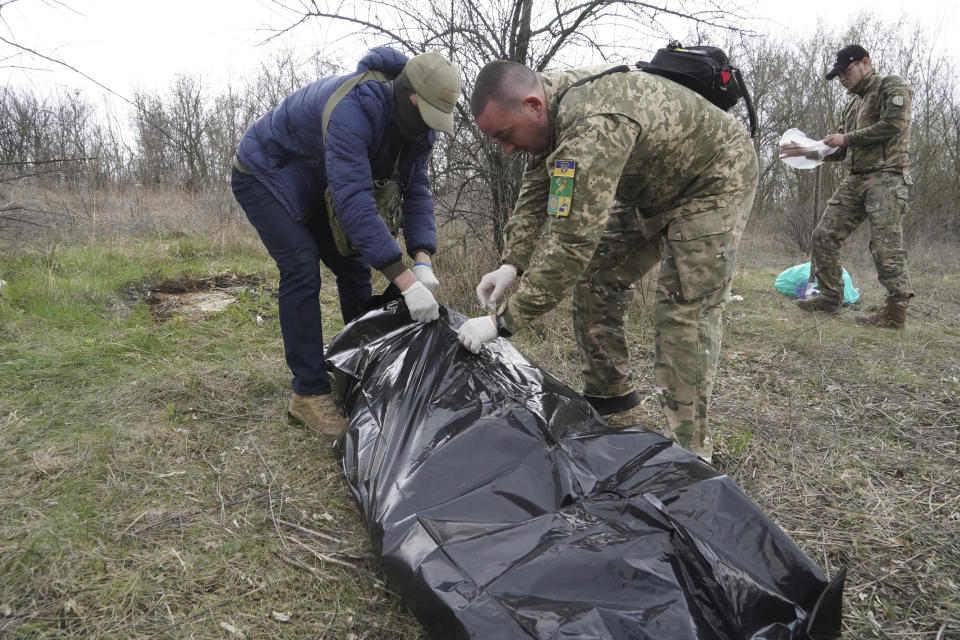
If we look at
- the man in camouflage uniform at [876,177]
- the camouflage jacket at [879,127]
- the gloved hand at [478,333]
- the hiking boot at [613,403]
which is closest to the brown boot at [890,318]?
the man in camouflage uniform at [876,177]

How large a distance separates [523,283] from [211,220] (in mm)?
7820

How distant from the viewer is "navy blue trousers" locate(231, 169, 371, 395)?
2.13m

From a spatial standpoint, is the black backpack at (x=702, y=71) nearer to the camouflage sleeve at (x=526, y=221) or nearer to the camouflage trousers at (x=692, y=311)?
the camouflage trousers at (x=692, y=311)

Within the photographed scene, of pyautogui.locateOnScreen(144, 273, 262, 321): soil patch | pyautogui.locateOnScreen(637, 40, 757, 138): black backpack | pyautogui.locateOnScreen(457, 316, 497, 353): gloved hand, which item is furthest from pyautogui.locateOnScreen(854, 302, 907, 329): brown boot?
pyautogui.locateOnScreen(144, 273, 262, 321): soil patch

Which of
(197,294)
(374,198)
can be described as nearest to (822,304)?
(374,198)

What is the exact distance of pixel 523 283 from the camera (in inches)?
72.2

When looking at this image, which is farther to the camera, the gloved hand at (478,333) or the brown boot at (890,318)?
the brown boot at (890,318)

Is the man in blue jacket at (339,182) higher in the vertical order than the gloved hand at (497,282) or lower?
higher

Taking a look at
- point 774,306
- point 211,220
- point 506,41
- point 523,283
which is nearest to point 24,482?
point 523,283

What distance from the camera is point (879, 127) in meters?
4.12

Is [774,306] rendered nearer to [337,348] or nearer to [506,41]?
[506,41]

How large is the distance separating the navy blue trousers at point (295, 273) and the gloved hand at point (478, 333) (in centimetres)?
70

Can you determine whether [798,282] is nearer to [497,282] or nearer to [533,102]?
[497,282]

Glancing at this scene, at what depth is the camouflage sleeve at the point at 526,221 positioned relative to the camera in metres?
2.28
